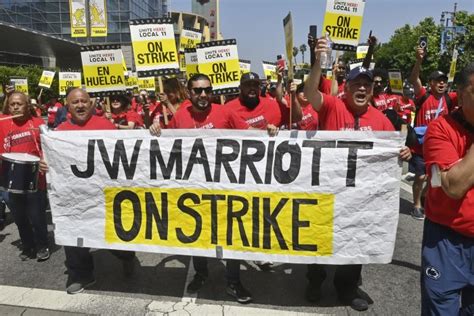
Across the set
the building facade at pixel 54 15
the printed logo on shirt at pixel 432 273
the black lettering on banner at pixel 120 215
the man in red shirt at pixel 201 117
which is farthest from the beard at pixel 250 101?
the building facade at pixel 54 15

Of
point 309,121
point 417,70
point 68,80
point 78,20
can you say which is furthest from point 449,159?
point 68,80

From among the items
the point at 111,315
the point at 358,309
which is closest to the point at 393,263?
the point at 358,309

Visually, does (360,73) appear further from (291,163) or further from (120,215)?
(120,215)

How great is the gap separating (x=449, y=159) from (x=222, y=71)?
3.87m

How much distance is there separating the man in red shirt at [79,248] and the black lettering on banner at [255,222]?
1.48 meters

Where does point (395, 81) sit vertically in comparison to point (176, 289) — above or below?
above

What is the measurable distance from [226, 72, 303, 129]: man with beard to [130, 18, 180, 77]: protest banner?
122cm

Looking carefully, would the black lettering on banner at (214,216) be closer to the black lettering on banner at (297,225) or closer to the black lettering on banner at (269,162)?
the black lettering on banner at (269,162)

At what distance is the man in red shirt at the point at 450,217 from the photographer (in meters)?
2.15

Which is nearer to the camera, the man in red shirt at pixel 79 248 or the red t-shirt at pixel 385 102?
the man in red shirt at pixel 79 248

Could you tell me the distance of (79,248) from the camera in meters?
3.98

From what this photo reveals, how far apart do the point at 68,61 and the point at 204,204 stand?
53583 mm

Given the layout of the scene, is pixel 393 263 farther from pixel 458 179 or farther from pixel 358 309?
pixel 458 179

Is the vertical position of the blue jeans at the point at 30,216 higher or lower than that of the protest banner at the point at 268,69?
lower
